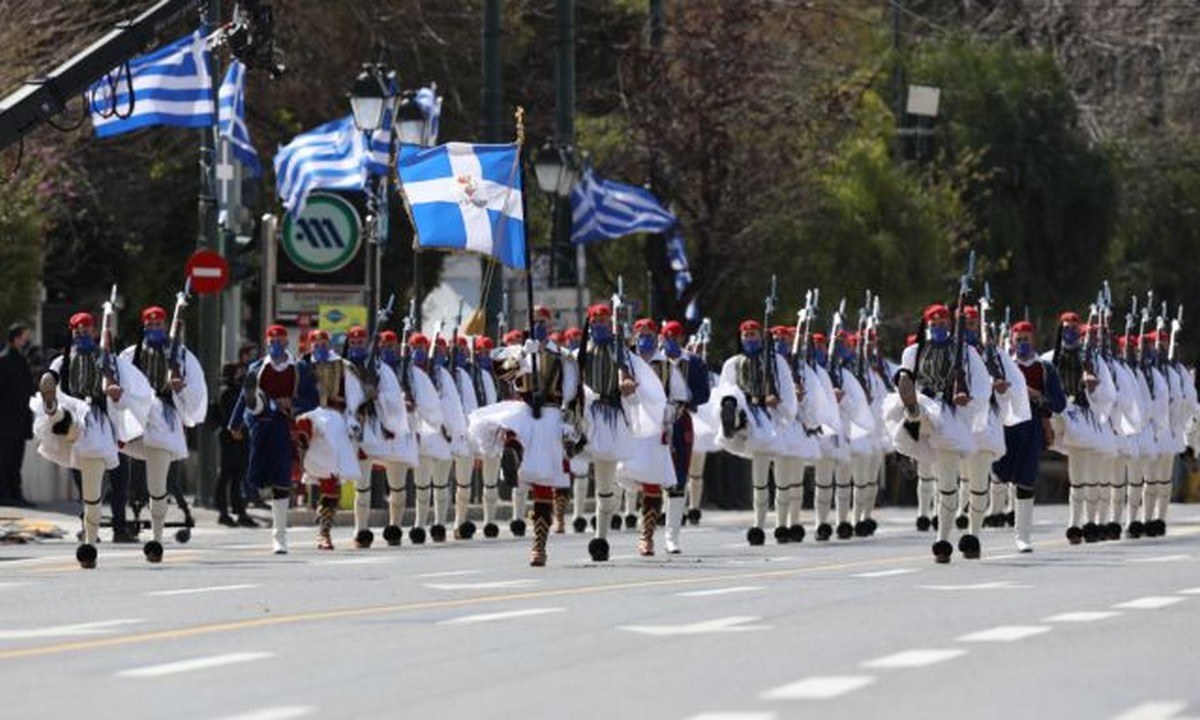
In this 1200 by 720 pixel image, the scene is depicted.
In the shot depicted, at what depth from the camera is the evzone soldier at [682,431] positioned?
31.1 metres

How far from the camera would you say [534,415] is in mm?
28781

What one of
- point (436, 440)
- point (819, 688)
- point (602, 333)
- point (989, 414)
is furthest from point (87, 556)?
point (819, 688)

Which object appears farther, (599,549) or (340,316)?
(340,316)

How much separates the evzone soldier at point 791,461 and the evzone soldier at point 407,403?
3317mm

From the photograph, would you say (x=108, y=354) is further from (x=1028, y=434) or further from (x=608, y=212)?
(x=608, y=212)

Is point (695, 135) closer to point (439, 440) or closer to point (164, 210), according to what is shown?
point (164, 210)

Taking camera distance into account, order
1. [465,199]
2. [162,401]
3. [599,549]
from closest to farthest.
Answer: [599,549]
[162,401]
[465,199]

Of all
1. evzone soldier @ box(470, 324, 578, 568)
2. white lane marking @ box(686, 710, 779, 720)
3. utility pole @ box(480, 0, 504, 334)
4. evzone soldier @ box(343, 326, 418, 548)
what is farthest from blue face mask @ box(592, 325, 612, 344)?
white lane marking @ box(686, 710, 779, 720)

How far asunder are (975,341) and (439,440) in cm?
737

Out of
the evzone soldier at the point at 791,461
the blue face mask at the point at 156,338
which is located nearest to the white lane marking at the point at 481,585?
the blue face mask at the point at 156,338

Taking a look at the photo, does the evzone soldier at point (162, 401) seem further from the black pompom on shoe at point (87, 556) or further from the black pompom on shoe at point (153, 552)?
the black pompom on shoe at point (87, 556)

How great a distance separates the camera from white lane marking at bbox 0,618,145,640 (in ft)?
63.9

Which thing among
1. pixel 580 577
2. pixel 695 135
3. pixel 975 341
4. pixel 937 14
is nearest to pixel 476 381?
pixel 975 341

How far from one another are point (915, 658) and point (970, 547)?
12366 mm
